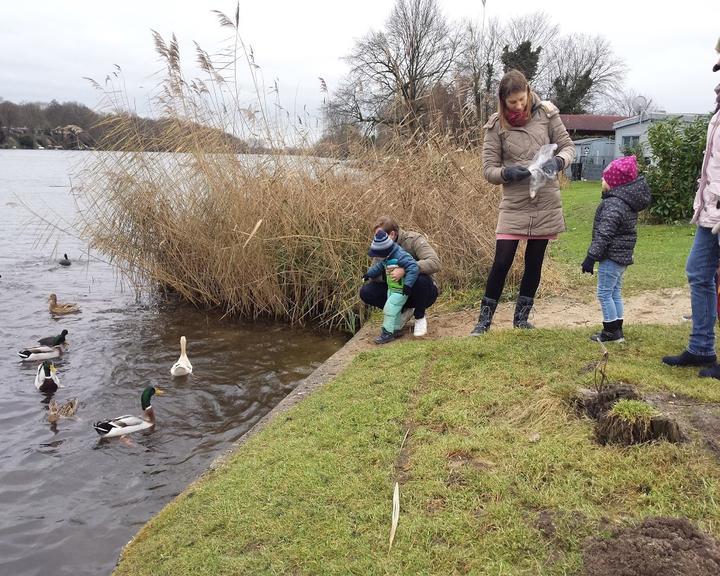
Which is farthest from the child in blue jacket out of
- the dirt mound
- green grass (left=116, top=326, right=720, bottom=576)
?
the dirt mound

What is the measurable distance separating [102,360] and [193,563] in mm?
5321

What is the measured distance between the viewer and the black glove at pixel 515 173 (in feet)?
15.3

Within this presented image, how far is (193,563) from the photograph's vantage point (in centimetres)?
284

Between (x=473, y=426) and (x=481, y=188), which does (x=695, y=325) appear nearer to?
(x=473, y=426)

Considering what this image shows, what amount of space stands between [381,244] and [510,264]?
1.41 metres

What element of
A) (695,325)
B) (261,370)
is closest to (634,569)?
(695,325)

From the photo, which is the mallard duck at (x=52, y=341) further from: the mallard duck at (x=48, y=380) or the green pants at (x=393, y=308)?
the green pants at (x=393, y=308)

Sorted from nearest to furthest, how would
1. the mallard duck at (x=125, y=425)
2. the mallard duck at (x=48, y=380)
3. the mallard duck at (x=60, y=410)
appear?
the mallard duck at (x=125, y=425)
the mallard duck at (x=60, y=410)
the mallard duck at (x=48, y=380)

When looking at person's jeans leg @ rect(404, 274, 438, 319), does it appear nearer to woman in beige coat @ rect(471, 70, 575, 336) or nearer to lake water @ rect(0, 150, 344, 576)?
woman in beige coat @ rect(471, 70, 575, 336)

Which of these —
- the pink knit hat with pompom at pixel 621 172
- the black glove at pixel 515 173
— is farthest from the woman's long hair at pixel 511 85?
the pink knit hat with pompom at pixel 621 172

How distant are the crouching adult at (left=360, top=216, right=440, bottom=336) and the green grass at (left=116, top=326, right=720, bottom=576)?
6.05ft

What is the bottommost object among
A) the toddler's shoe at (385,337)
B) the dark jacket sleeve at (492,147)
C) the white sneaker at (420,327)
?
the toddler's shoe at (385,337)

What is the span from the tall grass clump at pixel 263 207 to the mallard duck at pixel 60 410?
291 centimetres

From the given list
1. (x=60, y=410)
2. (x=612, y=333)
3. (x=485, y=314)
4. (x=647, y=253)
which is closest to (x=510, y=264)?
(x=485, y=314)
